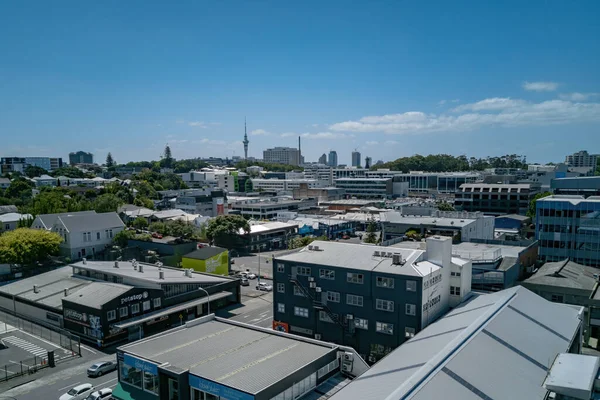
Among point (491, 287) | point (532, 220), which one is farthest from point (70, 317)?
point (532, 220)

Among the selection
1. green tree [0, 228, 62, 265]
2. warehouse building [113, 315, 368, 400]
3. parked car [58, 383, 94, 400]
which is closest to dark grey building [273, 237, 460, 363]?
warehouse building [113, 315, 368, 400]

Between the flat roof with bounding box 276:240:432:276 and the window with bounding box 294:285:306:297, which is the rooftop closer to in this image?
the flat roof with bounding box 276:240:432:276

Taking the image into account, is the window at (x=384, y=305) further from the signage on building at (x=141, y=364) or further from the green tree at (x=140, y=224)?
the green tree at (x=140, y=224)

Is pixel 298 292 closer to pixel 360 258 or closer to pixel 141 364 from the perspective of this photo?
pixel 360 258

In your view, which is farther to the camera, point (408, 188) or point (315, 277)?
point (408, 188)

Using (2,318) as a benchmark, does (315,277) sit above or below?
above

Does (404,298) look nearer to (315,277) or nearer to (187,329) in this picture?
(315,277)

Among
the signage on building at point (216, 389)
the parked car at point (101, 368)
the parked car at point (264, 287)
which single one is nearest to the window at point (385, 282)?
the signage on building at point (216, 389)

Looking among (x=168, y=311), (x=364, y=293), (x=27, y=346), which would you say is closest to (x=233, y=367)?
(x=364, y=293)
